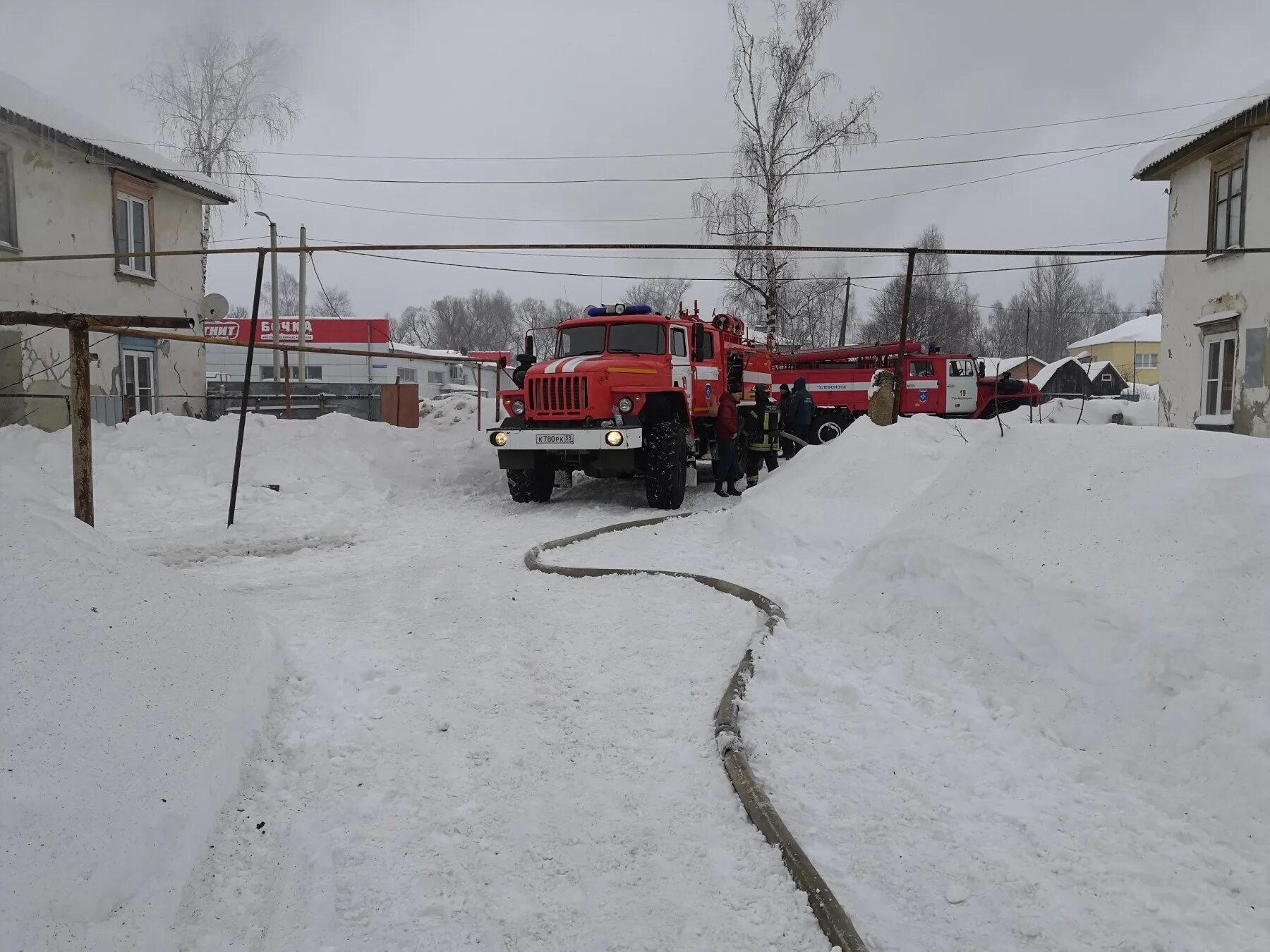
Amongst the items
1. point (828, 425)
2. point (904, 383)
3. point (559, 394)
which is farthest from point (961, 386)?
point (559, 394)

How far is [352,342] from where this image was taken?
139 feet

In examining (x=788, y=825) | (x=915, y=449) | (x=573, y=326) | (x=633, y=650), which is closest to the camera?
(x=788, y=825)

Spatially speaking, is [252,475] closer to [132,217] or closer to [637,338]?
[637,338]

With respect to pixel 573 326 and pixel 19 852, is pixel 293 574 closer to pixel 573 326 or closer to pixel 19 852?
pixel 19 852

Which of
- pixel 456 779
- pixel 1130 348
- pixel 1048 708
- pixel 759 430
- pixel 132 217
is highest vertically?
pixel 1130 348

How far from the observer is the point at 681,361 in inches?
433

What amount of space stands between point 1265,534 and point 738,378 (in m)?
9.90

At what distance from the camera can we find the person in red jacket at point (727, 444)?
1129 cm

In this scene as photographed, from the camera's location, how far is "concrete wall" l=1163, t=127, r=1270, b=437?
42.2ft

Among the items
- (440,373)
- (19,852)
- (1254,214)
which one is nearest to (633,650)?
(19,852)

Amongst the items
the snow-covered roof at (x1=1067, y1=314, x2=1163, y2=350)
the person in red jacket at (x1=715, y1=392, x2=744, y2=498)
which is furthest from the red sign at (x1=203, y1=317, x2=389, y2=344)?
the snow-covered roof at (x1=1067, y1=314, x2=1163, y2=350)

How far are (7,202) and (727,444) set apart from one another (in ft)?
38.2

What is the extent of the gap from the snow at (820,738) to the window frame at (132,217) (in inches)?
427

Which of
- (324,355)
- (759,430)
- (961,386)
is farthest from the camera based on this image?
(324,355)
